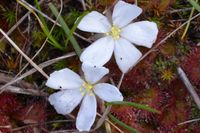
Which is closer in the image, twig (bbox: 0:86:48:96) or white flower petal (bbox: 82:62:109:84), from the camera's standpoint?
white flower petal (bbox: 82:62:109:84)

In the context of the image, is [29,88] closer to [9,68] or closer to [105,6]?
[9,68]

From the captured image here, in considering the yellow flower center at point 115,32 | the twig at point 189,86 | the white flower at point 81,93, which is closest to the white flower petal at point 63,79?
the white flower at point 81,93

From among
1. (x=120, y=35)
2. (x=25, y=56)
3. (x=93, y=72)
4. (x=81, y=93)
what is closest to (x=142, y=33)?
(x=120, y=35)

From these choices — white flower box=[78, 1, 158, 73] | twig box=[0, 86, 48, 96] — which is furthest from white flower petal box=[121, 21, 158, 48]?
twig box=[0, 86, 48, 96]

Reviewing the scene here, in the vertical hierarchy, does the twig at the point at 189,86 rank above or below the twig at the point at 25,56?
below

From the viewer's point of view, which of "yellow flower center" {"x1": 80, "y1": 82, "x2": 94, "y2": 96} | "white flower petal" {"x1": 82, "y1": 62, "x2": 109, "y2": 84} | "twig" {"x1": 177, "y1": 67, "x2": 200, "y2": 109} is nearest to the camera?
"white flower petal" {"x1": 82, "y1": 62, "x2": 109, "y2": 84}

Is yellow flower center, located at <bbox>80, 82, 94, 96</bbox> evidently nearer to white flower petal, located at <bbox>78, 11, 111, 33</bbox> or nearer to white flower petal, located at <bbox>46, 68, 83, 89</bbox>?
white flower petal, located at <bbox>46, 68, 83, 89</bbox>

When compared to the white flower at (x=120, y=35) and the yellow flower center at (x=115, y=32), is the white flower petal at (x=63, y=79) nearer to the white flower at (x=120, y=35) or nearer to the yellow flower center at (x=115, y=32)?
the white flower at (x=120, y=35)

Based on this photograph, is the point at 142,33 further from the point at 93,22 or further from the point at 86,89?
the point at 86,89
